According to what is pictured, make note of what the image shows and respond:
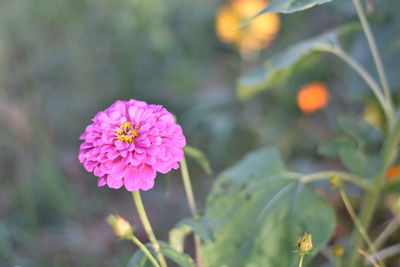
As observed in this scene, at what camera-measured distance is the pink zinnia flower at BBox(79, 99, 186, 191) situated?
675 millimetres

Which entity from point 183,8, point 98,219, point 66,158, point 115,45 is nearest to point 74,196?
point 98,219

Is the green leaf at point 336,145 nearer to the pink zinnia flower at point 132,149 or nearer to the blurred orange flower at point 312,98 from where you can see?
the pink zinnia flower at point 132,149

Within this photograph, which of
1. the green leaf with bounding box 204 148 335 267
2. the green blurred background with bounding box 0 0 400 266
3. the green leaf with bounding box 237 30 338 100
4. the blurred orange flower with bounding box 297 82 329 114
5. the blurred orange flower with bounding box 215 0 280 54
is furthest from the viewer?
the blurred orange flower with bounding box 215 0 280 54

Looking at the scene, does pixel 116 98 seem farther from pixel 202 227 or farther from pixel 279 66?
pixel 202 227

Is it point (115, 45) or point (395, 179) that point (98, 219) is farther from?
point (395, 179)

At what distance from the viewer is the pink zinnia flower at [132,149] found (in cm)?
68

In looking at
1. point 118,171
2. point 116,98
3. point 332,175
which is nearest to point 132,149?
point 118,171

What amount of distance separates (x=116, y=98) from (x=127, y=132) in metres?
1.42

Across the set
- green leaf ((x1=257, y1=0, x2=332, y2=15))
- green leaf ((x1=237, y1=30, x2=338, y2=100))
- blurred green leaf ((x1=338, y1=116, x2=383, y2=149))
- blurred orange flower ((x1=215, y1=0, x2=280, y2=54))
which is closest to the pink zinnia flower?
green leaf ((x1=257, y1=0, x2=332, y2=15))

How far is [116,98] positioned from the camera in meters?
2.11

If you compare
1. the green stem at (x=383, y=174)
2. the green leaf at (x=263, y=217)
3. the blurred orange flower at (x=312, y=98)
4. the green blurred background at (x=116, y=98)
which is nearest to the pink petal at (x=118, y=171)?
the green leaf at (x=263, y=217)

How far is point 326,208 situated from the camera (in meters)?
0.93

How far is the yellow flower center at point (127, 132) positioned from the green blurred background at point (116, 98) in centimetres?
74

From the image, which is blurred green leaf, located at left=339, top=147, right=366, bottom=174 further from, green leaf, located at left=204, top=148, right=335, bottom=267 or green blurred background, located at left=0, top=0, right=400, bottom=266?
green blurred background, located at left=0, top=0, right=400, bottom=266
